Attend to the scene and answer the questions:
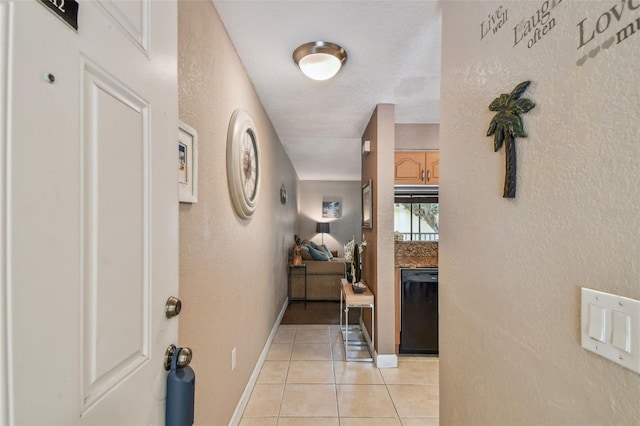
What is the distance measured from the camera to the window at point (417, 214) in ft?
11.5

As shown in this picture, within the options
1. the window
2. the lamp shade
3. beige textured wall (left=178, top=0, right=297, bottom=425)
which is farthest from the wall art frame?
beige textured wall (left=178, top=0, right=297, bottom=425)

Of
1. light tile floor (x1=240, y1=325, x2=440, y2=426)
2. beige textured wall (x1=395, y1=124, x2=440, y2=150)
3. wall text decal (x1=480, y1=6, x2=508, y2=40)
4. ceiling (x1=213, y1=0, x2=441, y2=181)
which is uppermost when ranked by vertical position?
ceiling (x1=213, y1=0, x2=441, y2=181)

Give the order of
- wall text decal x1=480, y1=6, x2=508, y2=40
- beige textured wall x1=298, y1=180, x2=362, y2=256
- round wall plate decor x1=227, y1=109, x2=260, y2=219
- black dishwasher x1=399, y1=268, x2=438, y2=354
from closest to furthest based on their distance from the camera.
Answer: wall text decal x1=480, y1=6, x2=508, y2=40 < round wall plate decor x1=227, y1=109, x2=260, y2=219 < black dishwasher x1=399, y1=268, x2=438, y2=354 < beige textured wall x1=298, y1=180, x2=362, y2=256

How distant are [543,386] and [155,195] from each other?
110cm

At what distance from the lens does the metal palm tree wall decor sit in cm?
80

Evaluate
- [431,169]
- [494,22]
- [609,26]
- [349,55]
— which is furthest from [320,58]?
[431,169]

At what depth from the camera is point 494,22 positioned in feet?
3.05

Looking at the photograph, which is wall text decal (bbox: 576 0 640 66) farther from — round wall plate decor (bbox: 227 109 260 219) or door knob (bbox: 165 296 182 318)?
round wall plate decor (bbox: 227 109 260 219)

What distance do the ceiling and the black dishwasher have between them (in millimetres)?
1624

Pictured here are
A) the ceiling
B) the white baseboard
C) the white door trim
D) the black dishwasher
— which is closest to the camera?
the white door trim

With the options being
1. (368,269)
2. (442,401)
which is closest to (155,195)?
(442,401)

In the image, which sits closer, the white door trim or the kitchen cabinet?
the white door trim

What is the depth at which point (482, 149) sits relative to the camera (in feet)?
3.24

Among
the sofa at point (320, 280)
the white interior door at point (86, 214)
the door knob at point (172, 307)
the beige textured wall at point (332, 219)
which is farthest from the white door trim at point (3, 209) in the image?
the beige textured wall at point (332, 219)
